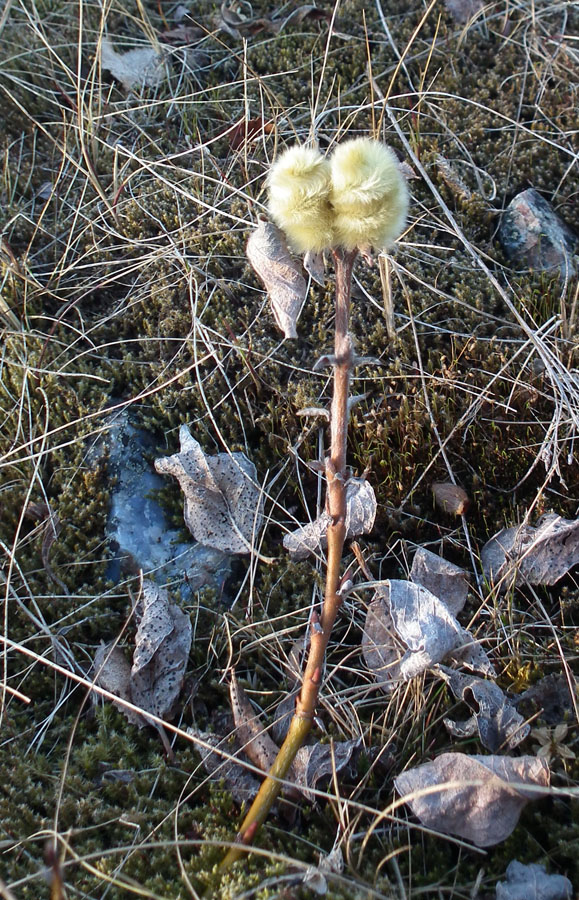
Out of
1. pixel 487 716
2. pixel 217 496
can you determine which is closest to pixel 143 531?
pixel 217 496

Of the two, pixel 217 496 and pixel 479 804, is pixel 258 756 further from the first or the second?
pixel 217 496

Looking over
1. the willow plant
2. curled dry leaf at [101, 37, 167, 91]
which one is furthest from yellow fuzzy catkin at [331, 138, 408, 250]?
curled dry leaf at [101, 37, 167, 91]

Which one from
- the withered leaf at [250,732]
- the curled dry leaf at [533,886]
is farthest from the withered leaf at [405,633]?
the curled dry leaf at [533,886]

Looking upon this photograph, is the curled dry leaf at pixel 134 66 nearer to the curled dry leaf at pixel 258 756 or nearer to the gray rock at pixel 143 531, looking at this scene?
the gray rock at pixel 143 531

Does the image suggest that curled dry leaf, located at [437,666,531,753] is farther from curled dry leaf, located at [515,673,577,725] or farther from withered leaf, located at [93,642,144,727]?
withered leaf, located at [93,642,144,727]

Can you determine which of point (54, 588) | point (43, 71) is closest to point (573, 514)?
point (54, 588)

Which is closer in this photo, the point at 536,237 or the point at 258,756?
the point at 258,756
